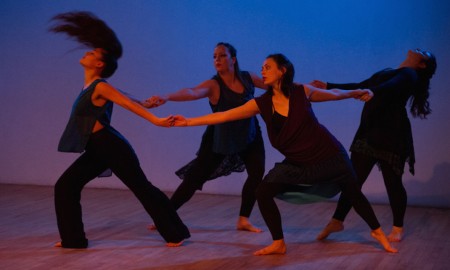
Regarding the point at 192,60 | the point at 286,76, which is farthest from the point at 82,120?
the point at 192,60

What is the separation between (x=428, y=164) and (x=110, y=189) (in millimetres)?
3217

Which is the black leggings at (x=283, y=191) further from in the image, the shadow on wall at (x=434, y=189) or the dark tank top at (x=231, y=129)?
the shadow on wall at (x=434, y=189)

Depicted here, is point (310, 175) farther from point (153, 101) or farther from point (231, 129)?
point (153, 101)

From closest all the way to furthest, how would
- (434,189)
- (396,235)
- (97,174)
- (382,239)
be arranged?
1. (382,239)
2. (97,174)
3. (396,235)
4. (434,189)

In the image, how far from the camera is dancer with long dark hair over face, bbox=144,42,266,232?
4953mm

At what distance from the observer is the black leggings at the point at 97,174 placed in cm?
445

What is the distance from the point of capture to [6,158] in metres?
7.72

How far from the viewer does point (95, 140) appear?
444 cm

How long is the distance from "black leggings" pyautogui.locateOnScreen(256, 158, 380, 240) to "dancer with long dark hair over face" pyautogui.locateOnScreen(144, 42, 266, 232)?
670 millimetres

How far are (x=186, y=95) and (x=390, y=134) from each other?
4.64 feet

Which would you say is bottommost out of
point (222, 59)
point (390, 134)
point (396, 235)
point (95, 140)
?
point (396, 235)

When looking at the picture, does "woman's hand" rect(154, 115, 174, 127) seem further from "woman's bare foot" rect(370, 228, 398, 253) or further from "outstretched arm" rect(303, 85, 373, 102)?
"woman's bare foot" rect(370, 228, 398, 253)

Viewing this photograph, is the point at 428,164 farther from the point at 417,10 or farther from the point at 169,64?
the point at 169,64

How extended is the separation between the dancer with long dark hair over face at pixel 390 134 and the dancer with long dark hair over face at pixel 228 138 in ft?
1.84
